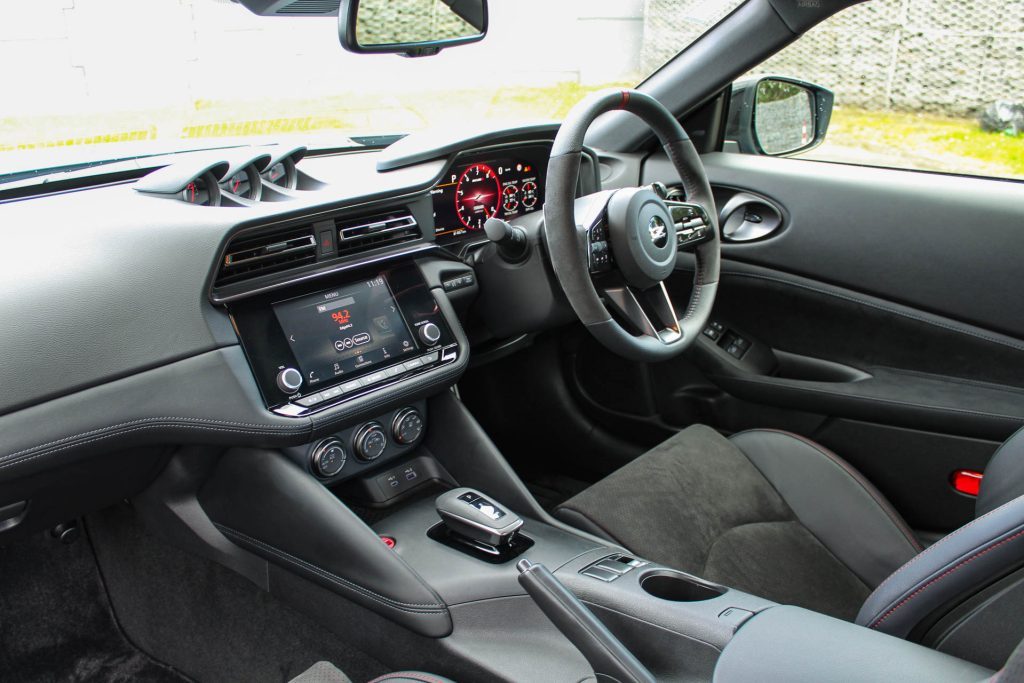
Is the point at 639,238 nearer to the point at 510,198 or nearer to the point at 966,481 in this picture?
the point at 510,198

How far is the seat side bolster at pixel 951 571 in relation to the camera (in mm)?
1101

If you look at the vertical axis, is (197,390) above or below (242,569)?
above

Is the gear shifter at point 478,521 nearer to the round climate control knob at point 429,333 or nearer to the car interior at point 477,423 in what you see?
the car interior at point 477,423

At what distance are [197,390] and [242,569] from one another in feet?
1.84

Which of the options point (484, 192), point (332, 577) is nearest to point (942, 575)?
point (332, 577)

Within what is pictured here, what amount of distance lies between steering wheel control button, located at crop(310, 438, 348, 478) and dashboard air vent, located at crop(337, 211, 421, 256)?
411 mm

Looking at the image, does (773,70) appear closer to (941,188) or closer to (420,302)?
(941,188)

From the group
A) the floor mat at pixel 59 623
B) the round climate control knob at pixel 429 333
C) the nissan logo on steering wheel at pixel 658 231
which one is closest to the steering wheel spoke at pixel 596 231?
the nissan logo on steering wheel at pixel 658 231

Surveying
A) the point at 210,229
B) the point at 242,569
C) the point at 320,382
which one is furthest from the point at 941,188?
the point at 242,569

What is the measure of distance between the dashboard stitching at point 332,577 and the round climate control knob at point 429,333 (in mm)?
547

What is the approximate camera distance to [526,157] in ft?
8.10

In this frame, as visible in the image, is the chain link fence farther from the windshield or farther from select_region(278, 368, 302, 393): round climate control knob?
select_region(278, 368, 302, 393): round climate control knob

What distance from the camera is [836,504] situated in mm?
2141

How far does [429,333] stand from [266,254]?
0.43 m
